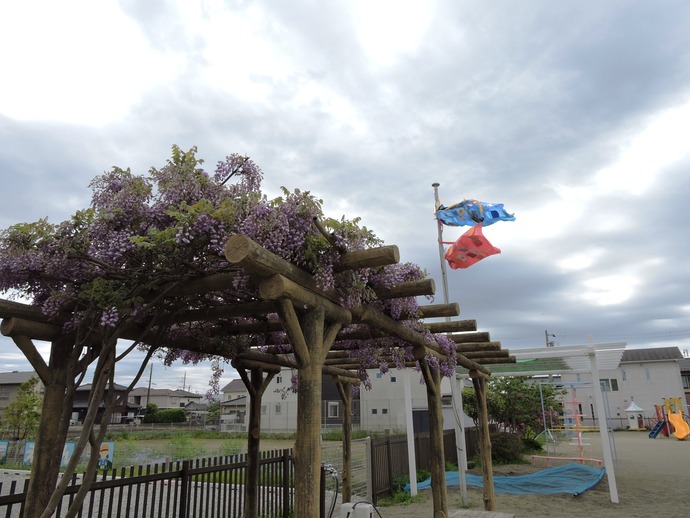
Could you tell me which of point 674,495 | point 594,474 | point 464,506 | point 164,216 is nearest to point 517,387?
point 594,474

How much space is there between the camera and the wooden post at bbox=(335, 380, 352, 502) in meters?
9.96

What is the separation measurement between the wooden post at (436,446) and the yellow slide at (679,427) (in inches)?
1095

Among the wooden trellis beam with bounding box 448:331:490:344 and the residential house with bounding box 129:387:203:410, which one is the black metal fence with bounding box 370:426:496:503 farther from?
the residential house with bounding box 129:387:203:410

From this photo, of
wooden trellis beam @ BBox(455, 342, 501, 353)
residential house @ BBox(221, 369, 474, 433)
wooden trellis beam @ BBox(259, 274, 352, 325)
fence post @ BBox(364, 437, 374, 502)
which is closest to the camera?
wooden trellis beam @ BBox(259, 274, 352, 325)

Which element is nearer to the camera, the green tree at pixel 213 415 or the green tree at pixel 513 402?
the green tree at pixel 513 402

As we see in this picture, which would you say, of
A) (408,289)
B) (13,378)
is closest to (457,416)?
(408,289)

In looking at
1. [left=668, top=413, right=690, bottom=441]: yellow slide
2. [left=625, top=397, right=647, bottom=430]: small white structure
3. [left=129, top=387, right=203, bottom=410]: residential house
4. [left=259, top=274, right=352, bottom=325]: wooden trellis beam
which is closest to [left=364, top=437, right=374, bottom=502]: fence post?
[left=259, top=274, right=352, bottom=325]: wooden trellis beam

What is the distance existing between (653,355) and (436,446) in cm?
5163

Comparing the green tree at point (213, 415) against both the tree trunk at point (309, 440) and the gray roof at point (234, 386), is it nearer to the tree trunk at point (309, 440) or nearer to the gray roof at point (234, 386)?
the gray roof at point (234, 386)

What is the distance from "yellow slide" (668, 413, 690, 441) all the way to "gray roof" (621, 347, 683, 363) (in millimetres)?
19162

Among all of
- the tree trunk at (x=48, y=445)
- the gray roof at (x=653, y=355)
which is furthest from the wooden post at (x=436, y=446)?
the gray roof at (x=653, y=355)

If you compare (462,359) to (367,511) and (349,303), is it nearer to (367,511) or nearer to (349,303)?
(367,511)

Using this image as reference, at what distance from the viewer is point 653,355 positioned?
48.8 m

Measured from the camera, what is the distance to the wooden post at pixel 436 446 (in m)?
6.73
